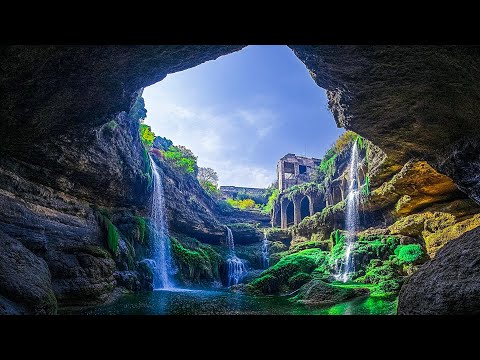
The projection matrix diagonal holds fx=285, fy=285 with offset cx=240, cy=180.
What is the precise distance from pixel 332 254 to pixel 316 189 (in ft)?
50.1

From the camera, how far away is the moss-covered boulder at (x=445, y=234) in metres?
12.1

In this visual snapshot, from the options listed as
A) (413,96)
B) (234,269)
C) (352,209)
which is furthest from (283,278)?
(413,96)

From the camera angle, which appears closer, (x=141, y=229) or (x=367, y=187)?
(x=141, y=229)

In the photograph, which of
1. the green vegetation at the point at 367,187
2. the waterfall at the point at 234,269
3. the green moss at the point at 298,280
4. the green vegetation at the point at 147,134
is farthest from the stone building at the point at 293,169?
the green moss at the point at 298,280

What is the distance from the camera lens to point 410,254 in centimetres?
1428

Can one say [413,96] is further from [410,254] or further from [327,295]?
[410,254]

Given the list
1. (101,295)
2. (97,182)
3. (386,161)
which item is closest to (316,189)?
(386,161)

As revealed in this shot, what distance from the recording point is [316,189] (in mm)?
34062

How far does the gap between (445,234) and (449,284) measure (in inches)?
456

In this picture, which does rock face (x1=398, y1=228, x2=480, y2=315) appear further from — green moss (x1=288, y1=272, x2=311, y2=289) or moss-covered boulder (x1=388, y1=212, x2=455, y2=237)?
green moss (x1=288, y1=272, x2=311, y2=289)

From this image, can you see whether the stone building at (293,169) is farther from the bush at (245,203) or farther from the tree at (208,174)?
the tree at (208,174)

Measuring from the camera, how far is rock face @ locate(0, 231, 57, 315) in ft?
17.8

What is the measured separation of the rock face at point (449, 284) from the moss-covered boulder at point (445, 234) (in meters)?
8.87
